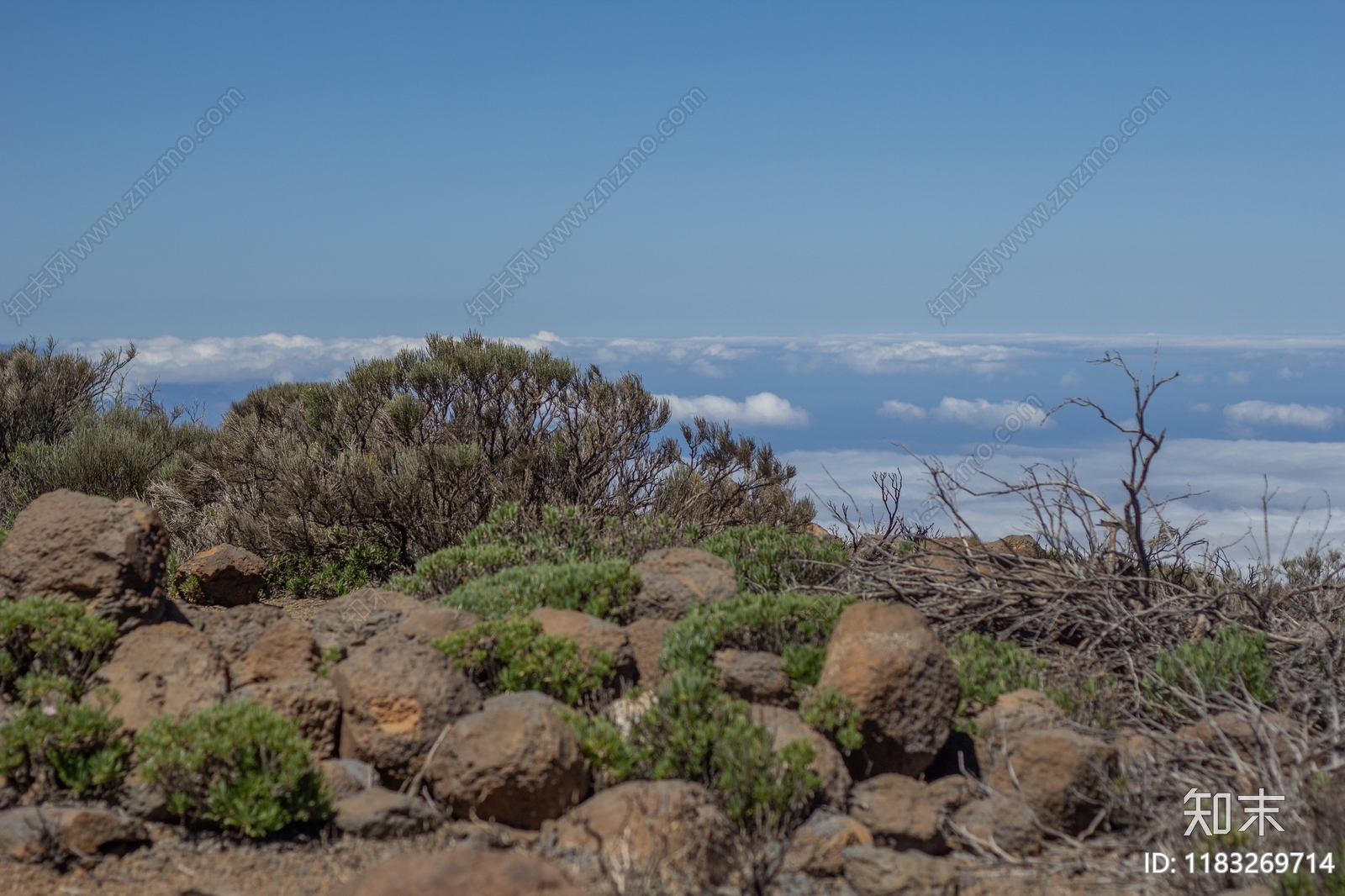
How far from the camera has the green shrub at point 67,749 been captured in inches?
177

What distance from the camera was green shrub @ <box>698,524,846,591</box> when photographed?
6.91 m

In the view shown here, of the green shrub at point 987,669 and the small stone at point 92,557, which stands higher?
the small stone at point 92,557

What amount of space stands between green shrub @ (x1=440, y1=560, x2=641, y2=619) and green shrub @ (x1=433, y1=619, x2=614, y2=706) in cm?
63

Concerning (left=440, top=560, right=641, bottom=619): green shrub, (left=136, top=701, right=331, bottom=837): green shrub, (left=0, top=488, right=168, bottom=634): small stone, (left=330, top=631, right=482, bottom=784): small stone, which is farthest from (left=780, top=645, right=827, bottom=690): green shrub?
(left=0, top=488, right=168, bottom=634): small stone

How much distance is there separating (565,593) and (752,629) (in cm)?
121

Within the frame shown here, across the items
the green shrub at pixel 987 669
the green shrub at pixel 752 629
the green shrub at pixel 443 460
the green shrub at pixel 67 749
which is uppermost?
the green shrub at pixel 443 460

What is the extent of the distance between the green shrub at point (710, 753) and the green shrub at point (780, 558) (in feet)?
6.84

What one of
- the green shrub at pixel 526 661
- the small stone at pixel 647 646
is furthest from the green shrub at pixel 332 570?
the green shrub at pixel 526 661

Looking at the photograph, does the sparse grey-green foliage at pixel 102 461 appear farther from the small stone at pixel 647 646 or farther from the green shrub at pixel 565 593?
the small stone at pixel 647 646

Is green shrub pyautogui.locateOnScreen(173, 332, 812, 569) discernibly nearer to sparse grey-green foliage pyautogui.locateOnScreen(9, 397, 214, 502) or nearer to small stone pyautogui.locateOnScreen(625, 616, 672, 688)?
sparse grey-green foliage pyautogui.locateOnScreen(9, 397, 214, 502)

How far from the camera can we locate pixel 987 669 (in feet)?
18.2

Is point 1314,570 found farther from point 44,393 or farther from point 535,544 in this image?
point 44,393

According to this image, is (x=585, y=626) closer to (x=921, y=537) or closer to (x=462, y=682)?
(x=462, y=682)

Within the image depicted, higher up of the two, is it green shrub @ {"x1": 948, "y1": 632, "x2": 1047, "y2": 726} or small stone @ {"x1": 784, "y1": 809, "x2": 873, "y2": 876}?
green shrub @ {"x1": 948, "y1": 632, "x2": 1047, "y2": 726}
